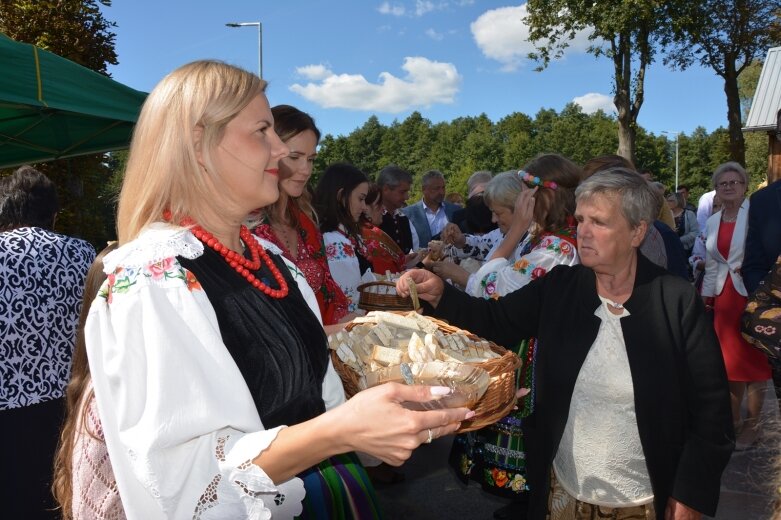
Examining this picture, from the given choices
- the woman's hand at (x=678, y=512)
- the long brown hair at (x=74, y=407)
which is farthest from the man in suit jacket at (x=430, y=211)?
the long brown hair at (x=74, y=407)

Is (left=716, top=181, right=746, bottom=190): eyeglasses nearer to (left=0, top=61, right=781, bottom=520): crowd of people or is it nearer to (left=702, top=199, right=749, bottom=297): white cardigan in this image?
(left=702, top=199, right=749, bottom=297): white cardigan

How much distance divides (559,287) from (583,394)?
1.60 ft

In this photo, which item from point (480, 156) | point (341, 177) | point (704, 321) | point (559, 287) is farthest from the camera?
point (480, 156)

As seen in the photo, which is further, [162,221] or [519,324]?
[519,324]

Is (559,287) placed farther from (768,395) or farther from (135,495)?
(768,395)

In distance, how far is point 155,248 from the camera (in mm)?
1271

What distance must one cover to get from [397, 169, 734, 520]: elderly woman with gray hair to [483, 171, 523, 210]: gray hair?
116 cm

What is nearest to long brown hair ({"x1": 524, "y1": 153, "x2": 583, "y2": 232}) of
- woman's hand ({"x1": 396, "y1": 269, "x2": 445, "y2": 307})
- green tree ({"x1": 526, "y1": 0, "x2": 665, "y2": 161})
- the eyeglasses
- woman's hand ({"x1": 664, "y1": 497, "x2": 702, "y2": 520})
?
woman's hand ({"x1": 396, "y1": 269, "x2": 445, "y2": 307})

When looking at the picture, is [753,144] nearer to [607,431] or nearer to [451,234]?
[451,234]

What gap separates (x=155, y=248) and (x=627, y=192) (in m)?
1.97

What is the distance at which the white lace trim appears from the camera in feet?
4.07

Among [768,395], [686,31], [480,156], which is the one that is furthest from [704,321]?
[480,156]

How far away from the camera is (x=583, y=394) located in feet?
7.70

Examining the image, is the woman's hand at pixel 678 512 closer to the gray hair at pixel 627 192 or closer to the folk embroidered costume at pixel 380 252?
the gray hair at pixel 627 192
